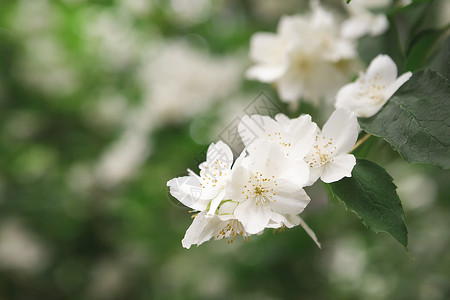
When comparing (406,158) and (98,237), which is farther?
(98,237)

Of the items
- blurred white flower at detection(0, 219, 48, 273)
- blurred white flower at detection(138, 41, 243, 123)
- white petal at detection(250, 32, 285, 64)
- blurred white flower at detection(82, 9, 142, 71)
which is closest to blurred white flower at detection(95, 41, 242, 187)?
blurred white flower at detection(138, 41, 243, 123)

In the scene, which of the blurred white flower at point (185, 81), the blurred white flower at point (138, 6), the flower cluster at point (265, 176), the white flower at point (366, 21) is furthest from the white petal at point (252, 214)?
the blurred white flower at point (138, 6)

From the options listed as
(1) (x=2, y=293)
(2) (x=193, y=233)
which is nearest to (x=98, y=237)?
(1) (x=2, y=293)

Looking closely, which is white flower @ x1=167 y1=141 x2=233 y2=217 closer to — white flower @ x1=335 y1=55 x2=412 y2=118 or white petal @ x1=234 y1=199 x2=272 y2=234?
white petal @ x1=234 y1=199 x2=272 y2=234

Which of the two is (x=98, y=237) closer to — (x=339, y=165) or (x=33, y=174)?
(x=33, y=174)

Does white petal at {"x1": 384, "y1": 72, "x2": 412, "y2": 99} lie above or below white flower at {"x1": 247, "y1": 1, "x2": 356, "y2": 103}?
below

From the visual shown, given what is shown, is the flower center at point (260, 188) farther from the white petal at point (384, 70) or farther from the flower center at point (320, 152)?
the white petal at point (384, 70)
